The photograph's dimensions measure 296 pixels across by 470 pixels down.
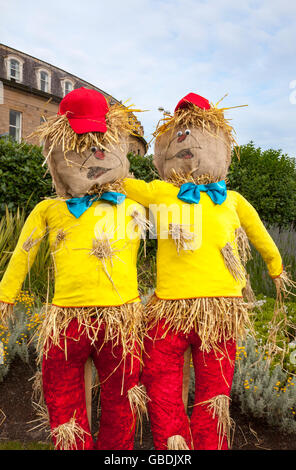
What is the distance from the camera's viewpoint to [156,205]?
189 cm

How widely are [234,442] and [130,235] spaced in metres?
1.60

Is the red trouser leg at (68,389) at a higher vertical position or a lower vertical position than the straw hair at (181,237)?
lower

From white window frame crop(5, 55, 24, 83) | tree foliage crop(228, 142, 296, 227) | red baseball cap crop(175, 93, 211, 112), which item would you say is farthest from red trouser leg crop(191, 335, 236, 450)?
white window frame crop(5, 55, 24, 83)

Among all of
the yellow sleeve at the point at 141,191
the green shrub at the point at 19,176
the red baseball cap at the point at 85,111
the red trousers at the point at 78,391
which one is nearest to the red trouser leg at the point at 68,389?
the red trousers at the point at 78,391

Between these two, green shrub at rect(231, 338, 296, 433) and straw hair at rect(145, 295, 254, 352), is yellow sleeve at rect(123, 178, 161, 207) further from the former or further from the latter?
green shrub at rect(231, 338, 296, 433)

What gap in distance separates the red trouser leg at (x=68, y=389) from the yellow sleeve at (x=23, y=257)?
1.27 feet

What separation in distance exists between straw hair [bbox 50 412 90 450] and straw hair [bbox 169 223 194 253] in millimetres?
971

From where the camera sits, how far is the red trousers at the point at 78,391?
5.53 ft

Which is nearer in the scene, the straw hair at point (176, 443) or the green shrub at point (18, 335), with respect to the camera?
the straw hair at point (176, 443)

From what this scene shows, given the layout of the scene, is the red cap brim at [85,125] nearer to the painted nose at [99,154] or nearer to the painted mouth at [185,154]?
the painted nose at [99,154]

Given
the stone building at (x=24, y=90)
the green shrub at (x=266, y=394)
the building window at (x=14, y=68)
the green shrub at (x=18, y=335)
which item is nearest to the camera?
the green shrub at (x=266, y=394)

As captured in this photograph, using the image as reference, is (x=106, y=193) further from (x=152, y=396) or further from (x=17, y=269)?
(x=152, y=396)

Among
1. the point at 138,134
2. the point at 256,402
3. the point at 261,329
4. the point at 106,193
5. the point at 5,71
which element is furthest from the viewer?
the point at 5,71
